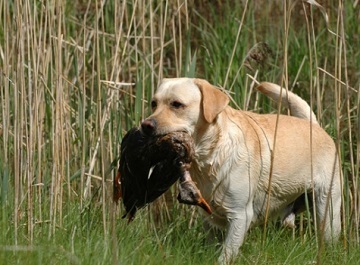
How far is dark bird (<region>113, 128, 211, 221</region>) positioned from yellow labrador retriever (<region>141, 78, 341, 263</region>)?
0.09 metres

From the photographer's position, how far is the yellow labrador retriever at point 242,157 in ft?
17.5

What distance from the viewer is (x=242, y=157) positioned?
5586 millimetres

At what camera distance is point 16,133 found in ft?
17.0

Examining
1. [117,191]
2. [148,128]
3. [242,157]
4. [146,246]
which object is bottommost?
[146,246]

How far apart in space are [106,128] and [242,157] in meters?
1.20

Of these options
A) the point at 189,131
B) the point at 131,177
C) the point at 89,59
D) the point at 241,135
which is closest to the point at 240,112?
the point at 241,135

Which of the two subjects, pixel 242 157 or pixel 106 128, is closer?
pixel 242 157

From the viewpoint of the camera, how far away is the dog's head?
5.29m

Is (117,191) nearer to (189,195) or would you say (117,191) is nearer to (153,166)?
(153,166)

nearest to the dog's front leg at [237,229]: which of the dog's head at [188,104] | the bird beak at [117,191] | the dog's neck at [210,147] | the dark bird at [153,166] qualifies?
the dog's neck at [210,147]

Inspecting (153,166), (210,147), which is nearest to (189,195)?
(153,166)

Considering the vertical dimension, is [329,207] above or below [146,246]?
below

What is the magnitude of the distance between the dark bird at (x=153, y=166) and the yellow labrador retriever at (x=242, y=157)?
0.09 metres

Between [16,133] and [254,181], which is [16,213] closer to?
[16,133]
